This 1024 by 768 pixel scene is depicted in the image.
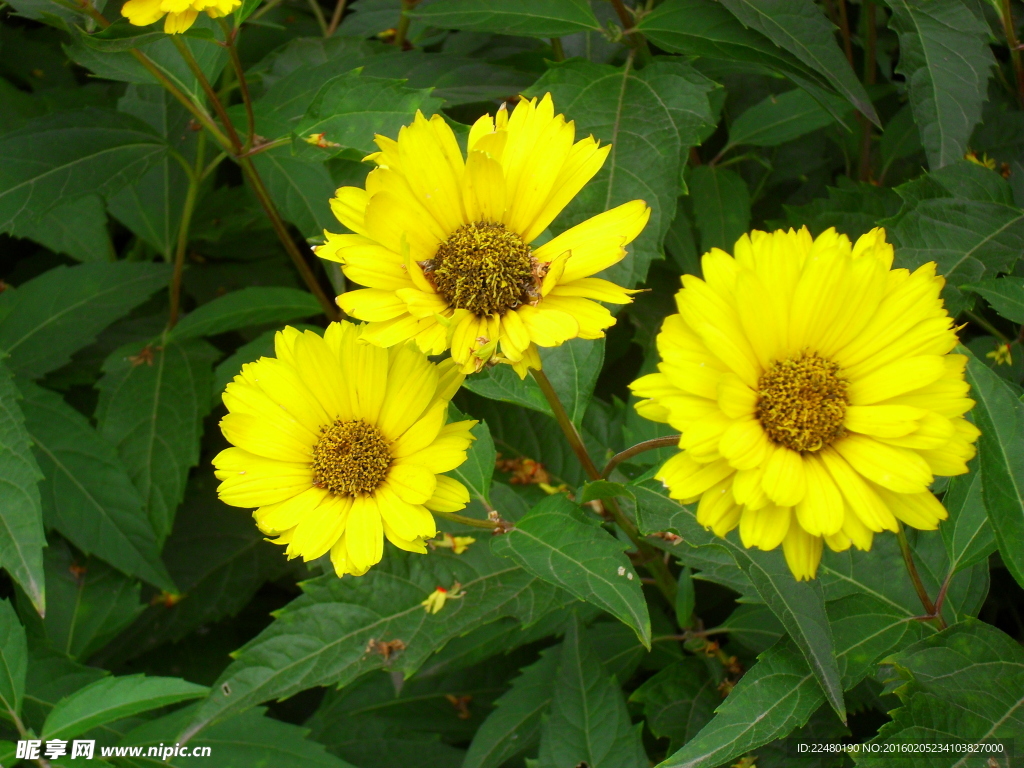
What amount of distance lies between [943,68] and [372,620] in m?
1.40

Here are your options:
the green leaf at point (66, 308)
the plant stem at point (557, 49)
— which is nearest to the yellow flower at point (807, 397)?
the plant stem at point (557, 49)

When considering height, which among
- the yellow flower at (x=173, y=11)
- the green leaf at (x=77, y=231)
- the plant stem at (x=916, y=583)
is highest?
the yellow flower at (x=173, y=11)

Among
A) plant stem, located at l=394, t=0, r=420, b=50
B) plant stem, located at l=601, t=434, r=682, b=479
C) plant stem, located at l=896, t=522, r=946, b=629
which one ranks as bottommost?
plant stem, located at l=896, t=522, r=946, b=629

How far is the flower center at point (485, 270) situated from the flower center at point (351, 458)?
28cm

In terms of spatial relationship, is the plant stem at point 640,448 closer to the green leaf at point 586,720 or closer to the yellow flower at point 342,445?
the yellow flower at point 342,445

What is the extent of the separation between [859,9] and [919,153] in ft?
1.87

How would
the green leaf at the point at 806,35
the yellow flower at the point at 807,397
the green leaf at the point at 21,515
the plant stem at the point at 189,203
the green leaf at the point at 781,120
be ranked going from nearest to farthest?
1. the yellow flower at the point at 807,397
2. the green leaf at the point at 21,515
3. the green leaf at the point at 806,35
4. the green leaf at the point at 781,120
5. the plant stem at the point at 189,203

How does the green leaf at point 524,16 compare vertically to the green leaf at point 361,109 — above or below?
above

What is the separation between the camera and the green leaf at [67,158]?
1.61 m

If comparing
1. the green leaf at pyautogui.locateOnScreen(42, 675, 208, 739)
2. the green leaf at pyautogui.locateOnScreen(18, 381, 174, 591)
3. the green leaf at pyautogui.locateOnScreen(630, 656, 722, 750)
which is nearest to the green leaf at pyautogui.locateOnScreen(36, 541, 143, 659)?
the green leaf at pyautogui.locateOnScreen(18, 381, 174, 591)

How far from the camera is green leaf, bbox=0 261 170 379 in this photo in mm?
1919

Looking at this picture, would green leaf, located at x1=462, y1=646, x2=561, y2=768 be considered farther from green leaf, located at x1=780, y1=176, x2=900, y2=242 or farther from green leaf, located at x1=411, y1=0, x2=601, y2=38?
green leaf, located at x1=411, y1=0, x2=601, y2=38

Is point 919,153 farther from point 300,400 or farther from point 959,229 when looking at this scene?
point 300,400

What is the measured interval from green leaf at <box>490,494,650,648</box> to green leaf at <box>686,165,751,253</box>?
768 millimetres
